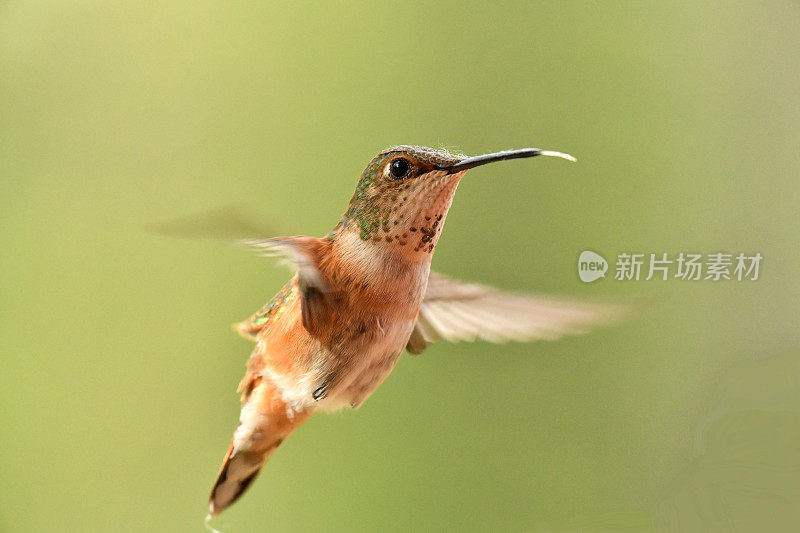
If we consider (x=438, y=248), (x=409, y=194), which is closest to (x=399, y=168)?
(x=409, y=194)

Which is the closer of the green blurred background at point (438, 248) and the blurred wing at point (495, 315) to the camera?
the blurred wing at point (495, 315)

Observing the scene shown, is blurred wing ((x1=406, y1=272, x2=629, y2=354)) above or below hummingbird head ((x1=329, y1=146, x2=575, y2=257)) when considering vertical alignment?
below

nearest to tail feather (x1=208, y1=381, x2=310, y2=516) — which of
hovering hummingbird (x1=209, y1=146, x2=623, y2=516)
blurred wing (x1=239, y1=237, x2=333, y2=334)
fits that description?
hovering hummingbird (x1=209, y1=146, x2=623, y2=516)

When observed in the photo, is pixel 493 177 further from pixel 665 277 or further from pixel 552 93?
pixel 665 277

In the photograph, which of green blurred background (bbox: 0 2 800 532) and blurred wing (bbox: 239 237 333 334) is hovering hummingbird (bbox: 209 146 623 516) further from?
green blurred background (bbox: 0 2 800 532)

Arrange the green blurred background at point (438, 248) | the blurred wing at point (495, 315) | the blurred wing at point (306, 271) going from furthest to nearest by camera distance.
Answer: the green blurred background at point (438, 248) < the blurred wing at point (495, 315) < the blurred wing at point (306, 271)

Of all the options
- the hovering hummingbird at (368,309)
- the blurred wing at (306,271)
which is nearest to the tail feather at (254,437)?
→ the hovering hummingbird at (368,309)

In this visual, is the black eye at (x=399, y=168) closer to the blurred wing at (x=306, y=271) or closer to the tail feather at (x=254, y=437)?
the blurred wing at (x=306, y=271)

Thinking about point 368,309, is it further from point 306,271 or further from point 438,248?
point 438,248

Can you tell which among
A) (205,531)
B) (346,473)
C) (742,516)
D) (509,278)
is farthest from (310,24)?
(742,516)
